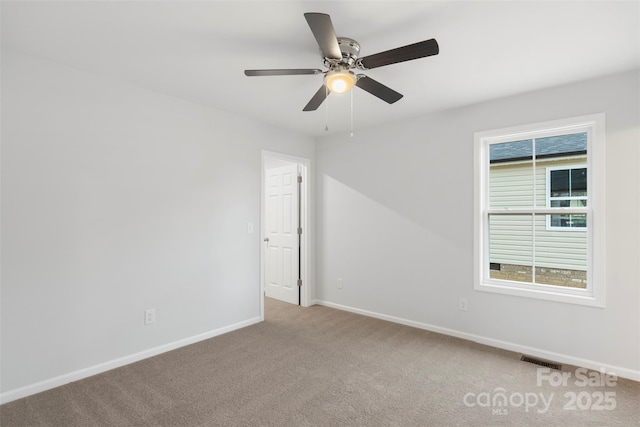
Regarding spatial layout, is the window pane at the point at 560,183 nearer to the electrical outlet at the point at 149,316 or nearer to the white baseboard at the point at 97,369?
the white baseboard at the point at 97,369

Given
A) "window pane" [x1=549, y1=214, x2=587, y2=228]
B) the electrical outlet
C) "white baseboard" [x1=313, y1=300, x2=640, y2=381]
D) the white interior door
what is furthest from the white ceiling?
"white baseboard" [x1=313, y1=300, x2=640, y2=381]

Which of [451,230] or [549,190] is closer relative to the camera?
[549,190]

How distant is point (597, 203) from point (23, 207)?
14.7 ft

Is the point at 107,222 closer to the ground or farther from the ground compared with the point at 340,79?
closer to the ground

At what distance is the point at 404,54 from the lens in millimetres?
1766

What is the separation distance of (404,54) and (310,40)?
68 centimetres

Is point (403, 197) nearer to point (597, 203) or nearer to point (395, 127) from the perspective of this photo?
point (395, 127)

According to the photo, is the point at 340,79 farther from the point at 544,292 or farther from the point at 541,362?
the point at 541,362

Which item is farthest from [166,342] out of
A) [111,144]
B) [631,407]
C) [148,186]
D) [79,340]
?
[631,407]

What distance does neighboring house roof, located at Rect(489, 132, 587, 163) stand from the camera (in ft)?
9.35

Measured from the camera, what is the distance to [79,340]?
8.23 feet

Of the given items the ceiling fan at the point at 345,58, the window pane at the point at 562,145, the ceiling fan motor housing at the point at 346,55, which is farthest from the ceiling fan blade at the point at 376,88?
the window pane at the point at 562,145

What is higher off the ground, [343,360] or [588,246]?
[588,246]

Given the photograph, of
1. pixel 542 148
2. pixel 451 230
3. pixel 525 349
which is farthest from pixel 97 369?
pixel 542 148
